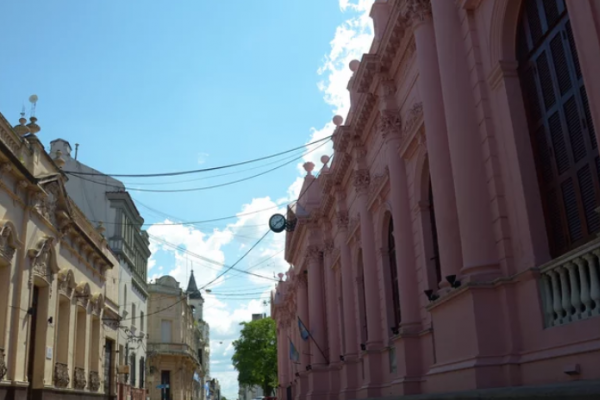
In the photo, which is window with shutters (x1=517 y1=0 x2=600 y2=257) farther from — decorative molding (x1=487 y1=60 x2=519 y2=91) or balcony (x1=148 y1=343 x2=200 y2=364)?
balcony (x1=148 y1=343 x2=200 y2=364)

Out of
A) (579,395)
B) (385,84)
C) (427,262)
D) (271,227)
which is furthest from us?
(271,227)

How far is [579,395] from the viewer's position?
4.46 metres

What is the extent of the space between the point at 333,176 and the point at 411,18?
377 inches

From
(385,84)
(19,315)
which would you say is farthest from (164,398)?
(385,84)

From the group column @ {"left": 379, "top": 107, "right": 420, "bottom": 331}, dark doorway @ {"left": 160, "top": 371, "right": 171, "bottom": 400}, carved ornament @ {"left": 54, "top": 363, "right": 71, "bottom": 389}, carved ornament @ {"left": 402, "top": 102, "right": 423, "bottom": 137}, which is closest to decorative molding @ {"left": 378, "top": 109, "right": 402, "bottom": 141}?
column @ {"left": 379, "top": 107, "right": 420, "bottom": 331}

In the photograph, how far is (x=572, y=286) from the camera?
21.3 feet

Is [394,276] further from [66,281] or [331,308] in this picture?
[66,281]

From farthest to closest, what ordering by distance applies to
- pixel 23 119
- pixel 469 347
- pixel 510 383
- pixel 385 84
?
1. pixel 23 119
2. pixel 385 84
3. pixel 469 347
4. pixel 510 383

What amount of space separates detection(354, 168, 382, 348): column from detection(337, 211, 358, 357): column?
106 inches

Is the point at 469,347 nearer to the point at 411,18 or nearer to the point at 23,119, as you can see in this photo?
the point at 411,18

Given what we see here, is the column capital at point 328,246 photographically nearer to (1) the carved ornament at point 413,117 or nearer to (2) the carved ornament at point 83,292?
(2) the carved ornament at point 83,292

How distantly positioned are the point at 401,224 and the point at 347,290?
6802 millimetres

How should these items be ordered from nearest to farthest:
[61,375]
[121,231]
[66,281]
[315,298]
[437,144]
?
[437,144] → [61,375] → [66,281] → [315,298] → [121,231]

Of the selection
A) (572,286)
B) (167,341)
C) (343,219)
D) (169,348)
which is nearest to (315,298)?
A: (343,219)
